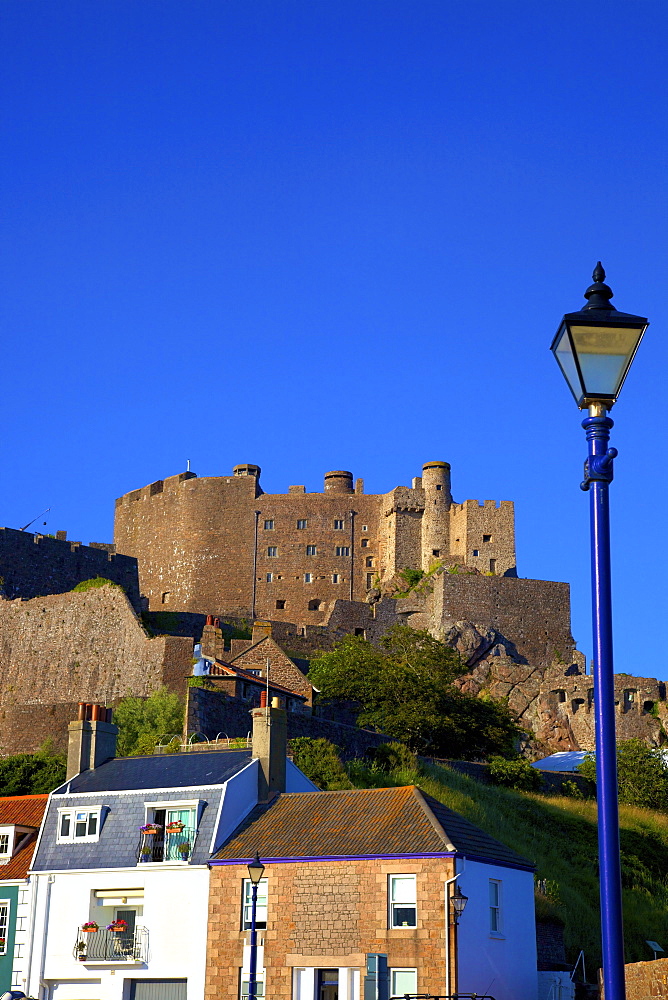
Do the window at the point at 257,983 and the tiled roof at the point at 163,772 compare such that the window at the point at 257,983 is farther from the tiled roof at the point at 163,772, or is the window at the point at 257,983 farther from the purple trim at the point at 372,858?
the tiled roof at the point at 163,772

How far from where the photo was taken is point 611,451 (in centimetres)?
922

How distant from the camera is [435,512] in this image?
93.2 metres

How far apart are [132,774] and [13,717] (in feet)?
67.8

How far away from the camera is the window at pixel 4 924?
31344 mm

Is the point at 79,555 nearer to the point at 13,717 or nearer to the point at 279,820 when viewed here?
the point at 13,717

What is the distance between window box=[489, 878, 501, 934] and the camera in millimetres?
29000

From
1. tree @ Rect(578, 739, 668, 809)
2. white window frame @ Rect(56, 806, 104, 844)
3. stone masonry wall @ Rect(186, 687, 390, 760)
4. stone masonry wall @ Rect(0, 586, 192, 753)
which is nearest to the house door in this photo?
white window frame @ Rect(56, 806, 104, 844)

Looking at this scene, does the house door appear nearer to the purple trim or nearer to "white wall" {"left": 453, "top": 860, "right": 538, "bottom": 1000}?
the purple trim

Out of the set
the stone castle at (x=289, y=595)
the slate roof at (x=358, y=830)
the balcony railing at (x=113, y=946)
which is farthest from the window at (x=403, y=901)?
the stone castle at (x=289, y=595)

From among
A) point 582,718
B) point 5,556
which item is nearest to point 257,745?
point 5,556

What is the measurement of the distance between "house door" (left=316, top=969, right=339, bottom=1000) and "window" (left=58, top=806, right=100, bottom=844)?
708 centimetres

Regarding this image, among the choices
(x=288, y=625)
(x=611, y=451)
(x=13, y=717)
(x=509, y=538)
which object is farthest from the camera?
(x=509, y=538)

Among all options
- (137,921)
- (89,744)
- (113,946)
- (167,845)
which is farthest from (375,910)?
(89,744)

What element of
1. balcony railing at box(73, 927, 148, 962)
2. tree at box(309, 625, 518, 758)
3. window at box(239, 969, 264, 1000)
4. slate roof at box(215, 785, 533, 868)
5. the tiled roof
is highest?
tree at box(309, 625, 518, 758)
